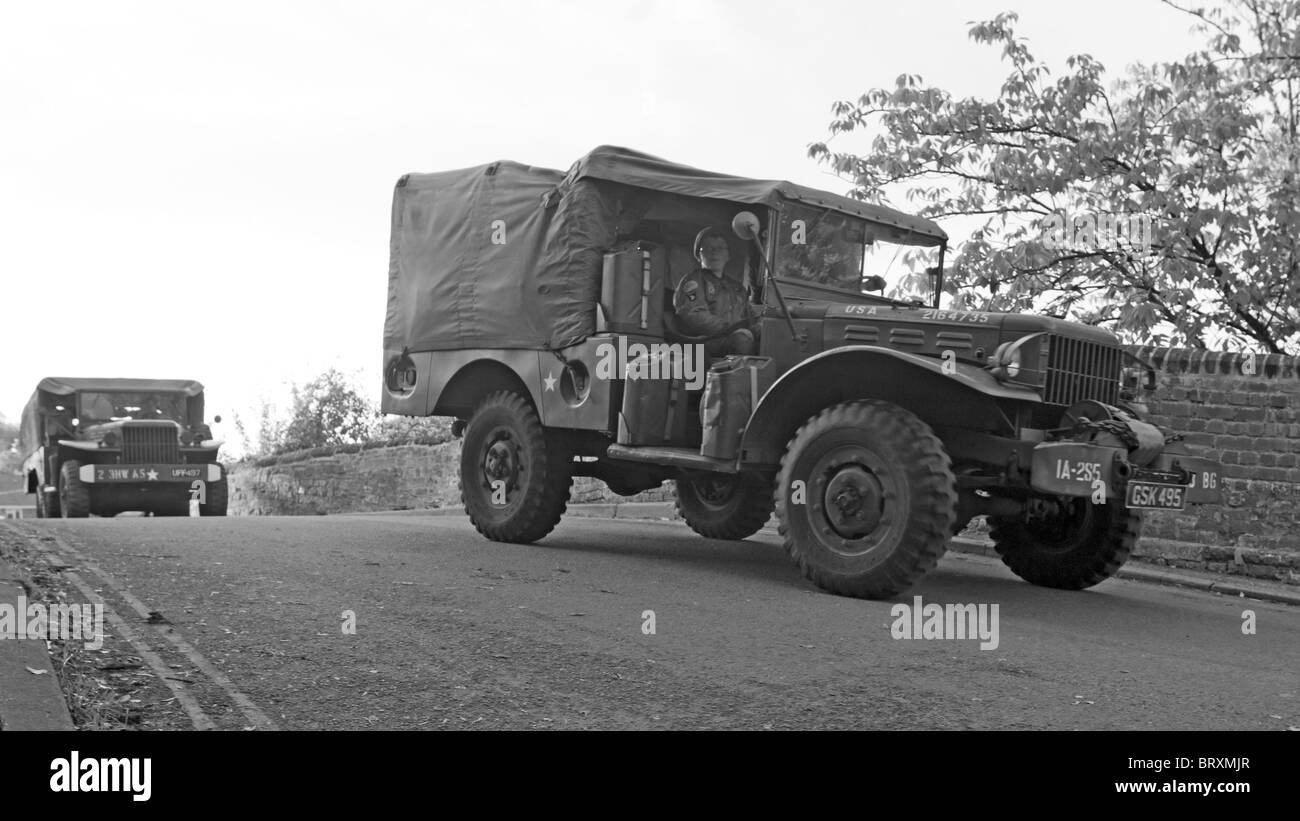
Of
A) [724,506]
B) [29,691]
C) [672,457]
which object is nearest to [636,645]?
[29,691]

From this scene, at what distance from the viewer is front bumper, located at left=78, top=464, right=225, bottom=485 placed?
18484mm

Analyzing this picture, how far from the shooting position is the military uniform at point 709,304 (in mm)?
9125

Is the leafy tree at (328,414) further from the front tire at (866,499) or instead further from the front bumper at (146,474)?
the front tire at (866,499)

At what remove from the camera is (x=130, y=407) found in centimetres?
2033

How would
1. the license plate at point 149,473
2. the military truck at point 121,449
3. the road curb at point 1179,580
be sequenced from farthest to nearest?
the military truck at point 121,449 < the license plate at point 149,473 < the road curb at point 1179,580

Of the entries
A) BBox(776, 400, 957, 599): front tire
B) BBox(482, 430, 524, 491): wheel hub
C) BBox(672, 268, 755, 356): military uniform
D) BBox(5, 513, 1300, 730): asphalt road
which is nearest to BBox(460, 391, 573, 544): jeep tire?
BBox(482, 430, 524, 491): wheel hub

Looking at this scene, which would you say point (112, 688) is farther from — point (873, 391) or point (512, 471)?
point (512, 471)

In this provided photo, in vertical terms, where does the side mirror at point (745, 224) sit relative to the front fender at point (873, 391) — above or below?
above

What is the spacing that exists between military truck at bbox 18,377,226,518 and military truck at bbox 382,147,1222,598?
9391 millimetres

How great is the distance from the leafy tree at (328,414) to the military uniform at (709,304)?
85.2 feet

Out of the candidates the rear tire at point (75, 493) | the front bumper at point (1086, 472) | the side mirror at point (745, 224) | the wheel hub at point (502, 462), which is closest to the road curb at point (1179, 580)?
the front bumper at point (1086, 472)

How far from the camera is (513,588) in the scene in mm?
7562
